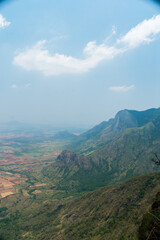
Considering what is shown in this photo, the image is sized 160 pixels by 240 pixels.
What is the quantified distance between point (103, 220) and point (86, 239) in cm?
1019

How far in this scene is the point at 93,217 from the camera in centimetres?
6456

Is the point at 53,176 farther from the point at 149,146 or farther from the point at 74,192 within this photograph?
the point at 149,146

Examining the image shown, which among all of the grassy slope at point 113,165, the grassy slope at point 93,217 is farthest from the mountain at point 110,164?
the grassy slope at point 93,217

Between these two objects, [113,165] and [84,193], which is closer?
[84,193]

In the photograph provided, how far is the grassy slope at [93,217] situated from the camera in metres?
51.3

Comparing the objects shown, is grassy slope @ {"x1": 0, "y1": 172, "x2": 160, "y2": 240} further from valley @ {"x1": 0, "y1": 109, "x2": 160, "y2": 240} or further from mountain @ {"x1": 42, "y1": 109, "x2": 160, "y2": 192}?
mountain @ {"x1": 42, "y1": 109, "x2": 160, "y2": 192}

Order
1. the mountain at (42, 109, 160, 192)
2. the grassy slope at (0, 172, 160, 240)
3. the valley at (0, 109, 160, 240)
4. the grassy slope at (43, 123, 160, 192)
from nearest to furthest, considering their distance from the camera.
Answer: the grassy slope at (0, 172, 160, 240)
the valley at (0, 109, 160, 240)
the grassy slope at (43, 123, 160, 192)
the mountain at (42, 109, 160, 192)

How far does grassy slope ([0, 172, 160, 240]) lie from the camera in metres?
51.3

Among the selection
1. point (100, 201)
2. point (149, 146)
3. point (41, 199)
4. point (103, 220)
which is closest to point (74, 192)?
point (41, 199)

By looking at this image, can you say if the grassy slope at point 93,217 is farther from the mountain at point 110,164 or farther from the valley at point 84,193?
the mountain at point 110,164

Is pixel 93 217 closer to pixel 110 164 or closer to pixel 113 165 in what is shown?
pixel 113 165

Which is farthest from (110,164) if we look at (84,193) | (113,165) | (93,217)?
(93,217)

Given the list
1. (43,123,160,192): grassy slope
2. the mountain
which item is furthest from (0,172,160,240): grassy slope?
the mountain

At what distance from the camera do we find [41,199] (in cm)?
10569
